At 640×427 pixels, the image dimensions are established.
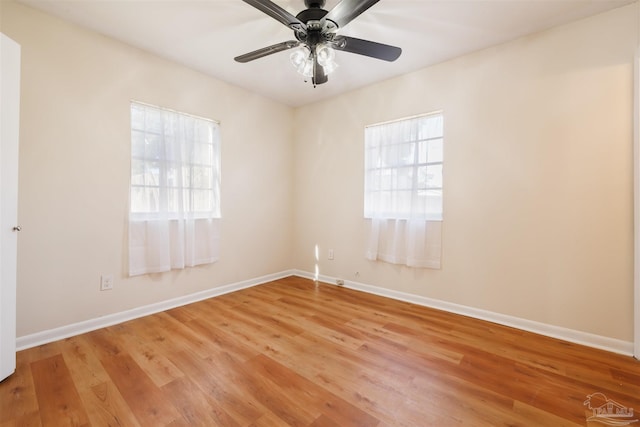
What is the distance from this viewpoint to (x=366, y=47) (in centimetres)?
187

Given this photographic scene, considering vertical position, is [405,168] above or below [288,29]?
below

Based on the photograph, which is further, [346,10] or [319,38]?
[319,38]

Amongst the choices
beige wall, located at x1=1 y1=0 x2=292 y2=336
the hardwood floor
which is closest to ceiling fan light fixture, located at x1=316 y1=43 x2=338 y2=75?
beige wall, located at x1=1 y1=0 x2=292 y2=336

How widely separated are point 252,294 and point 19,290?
1.97m

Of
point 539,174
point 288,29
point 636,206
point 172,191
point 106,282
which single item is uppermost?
point 288,29

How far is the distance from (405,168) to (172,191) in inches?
102

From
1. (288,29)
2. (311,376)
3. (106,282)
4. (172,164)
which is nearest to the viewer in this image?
(311,376)

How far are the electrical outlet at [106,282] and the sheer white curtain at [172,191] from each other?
0.54 ft

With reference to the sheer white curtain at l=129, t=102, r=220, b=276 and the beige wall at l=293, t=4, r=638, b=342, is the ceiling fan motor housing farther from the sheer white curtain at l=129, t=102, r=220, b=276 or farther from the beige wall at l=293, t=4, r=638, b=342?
the sheer white curtain at l=129, t=102, r=220, b=276

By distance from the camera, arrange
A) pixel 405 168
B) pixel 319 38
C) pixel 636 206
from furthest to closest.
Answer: pixel 405 168, pixel 636 206, pixel 319 38

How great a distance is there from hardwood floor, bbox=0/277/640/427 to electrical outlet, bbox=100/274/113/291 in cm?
37

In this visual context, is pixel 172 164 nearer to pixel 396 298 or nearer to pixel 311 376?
pixel 311 376

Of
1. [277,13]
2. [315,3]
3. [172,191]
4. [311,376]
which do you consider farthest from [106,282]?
[315,3]

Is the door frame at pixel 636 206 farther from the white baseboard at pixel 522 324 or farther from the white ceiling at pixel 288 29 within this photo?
the white ceiling at pixel 288 29
